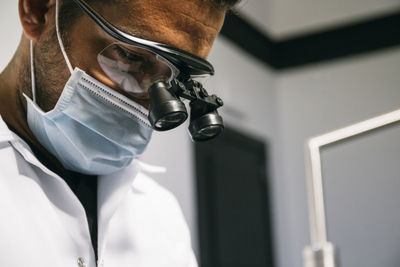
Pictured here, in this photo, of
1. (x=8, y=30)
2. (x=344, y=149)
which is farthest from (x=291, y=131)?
(x=8, y=30)

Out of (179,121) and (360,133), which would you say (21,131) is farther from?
(360,133)

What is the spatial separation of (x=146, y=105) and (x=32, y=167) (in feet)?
1.01

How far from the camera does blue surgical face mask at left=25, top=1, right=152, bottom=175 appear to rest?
4.31ft

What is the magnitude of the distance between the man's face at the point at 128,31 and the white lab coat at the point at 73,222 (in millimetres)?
161

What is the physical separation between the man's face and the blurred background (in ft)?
8.62

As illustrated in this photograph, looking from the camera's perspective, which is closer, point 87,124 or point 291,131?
point 87,124

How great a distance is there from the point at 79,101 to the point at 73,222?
0.29 metres

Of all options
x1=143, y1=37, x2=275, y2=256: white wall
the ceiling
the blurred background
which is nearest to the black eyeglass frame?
x1=143, y1=37, x2=275, y2=256: white wall

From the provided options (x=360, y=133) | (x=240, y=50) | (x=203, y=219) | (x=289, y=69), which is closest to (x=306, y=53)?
(x=289, y=69)

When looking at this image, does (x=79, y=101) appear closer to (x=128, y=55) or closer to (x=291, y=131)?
(x=128, y=55)

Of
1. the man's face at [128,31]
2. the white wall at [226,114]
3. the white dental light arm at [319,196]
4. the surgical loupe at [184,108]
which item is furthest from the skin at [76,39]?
the white wall at [226,114]

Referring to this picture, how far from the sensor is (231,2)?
1.39m

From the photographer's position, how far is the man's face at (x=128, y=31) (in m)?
1.28

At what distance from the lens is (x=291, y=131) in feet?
18.0
